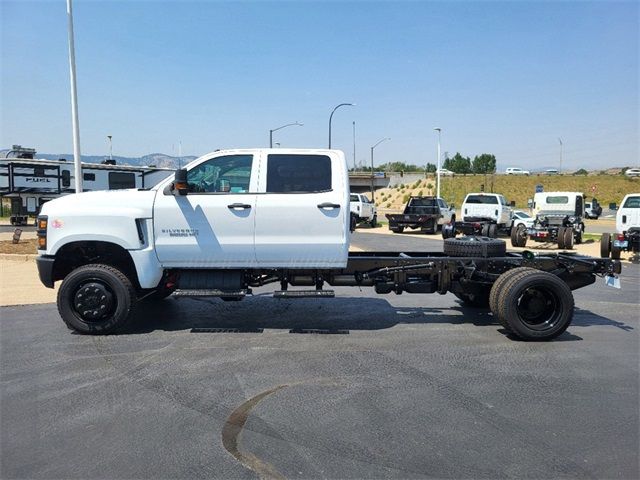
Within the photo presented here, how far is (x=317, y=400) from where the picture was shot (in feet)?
15.4

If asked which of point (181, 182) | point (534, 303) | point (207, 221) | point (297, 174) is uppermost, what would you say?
point (297, 174)

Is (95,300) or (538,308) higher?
(95,300)

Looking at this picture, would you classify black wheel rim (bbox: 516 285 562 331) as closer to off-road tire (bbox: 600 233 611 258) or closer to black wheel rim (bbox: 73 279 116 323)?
black wheel rim (bbox: 73 279 116 323)

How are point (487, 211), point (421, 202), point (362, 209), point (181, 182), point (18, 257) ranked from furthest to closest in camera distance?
point (362, 209) → point (421, 202) → point (487, 211) → point (18, 257) → point (181, 182)

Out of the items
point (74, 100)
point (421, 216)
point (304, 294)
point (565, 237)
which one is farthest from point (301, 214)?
point (421, 216)

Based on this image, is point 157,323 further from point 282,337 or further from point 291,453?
point 291,453

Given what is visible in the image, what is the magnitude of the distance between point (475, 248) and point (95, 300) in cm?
500

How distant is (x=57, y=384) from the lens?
5.08 metres

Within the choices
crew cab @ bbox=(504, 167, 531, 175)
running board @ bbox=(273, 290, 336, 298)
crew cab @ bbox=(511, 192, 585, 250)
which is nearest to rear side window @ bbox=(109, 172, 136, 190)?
crew cab @ bbox=(511, 192, 585, 250)

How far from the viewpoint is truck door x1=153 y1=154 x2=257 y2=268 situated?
6.71 meters

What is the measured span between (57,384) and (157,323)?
2.42 m

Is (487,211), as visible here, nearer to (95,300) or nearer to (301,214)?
(301,214)

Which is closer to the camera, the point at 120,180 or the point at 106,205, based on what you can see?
the point at 106,205

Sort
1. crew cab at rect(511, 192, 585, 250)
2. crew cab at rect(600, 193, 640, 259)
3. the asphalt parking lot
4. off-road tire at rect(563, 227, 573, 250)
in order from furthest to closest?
crew cab at rect(511, 192, 585, 250)
off-road tire at rect(563, 227, 573, 250)
crew cab at rect(600, 193, 640, 259)
the asphalt parking lot
